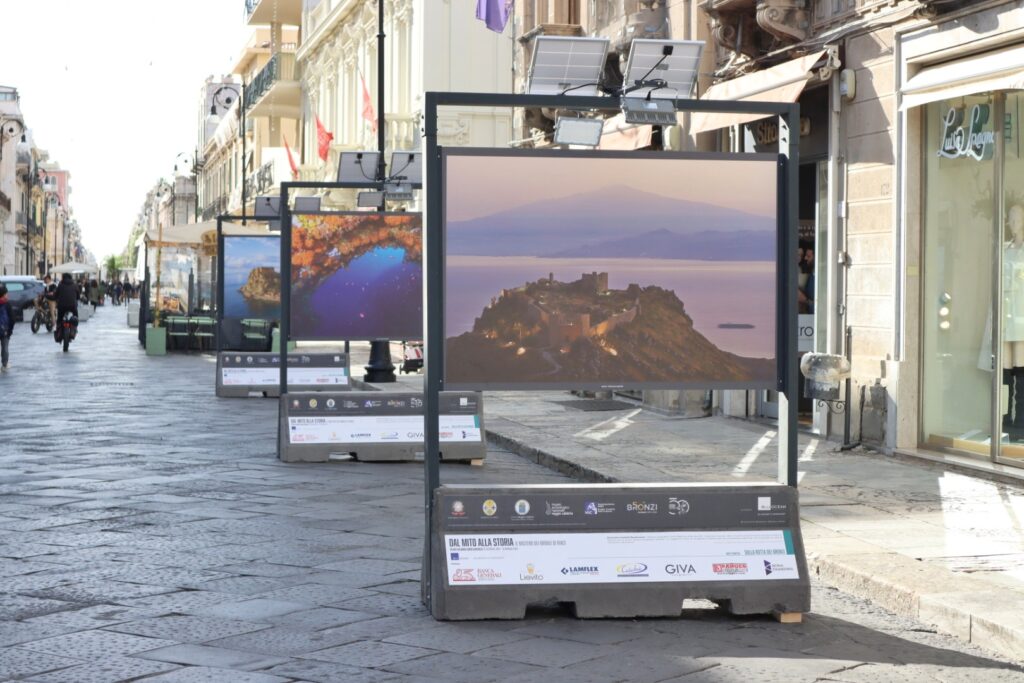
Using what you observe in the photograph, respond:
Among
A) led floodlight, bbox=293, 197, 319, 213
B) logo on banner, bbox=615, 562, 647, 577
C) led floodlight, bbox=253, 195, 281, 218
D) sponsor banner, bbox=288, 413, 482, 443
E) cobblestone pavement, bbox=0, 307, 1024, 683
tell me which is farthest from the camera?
led floodlight, bbox=253, 195, 281, 218

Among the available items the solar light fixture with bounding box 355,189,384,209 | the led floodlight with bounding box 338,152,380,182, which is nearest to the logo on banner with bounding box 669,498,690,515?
the led floodlight with bounding box 338,152,380,182

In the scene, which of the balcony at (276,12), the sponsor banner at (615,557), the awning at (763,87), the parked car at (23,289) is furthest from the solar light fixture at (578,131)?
the parked car at (23,289)

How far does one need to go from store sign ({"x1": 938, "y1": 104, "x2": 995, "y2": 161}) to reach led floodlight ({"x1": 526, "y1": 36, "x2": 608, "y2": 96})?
4.94 m

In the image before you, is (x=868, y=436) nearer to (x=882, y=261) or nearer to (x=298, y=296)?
(x=882, y=261)

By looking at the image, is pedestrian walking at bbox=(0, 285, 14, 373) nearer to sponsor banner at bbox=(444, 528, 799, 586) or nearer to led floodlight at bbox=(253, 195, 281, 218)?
led floodlight at bbox=(253, 195, 281, 218)

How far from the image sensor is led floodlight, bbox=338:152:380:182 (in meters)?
17.0

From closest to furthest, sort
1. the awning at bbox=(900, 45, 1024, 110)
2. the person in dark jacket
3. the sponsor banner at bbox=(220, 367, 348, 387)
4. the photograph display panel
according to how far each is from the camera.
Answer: the awning at bbox=(900, 45, 1024, 110), the sponsor banner at bbox=(220, 367, 348, 387), the photograph display panel, the person in dark jacket

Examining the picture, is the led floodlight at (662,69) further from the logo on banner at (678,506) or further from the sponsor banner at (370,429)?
the sponsor banner at (370,429)

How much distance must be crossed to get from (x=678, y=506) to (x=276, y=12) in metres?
48.4

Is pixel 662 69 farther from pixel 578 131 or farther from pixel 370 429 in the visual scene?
pixel 370 429

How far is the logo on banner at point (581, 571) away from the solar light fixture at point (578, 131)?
190cm

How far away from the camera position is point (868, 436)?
12672mm

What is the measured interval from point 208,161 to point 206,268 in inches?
2177

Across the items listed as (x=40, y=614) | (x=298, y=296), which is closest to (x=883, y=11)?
(x=298, y=296)
